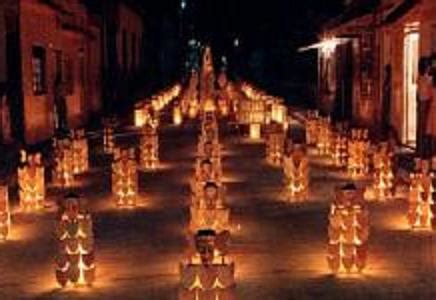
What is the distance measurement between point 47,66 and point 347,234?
17.8m

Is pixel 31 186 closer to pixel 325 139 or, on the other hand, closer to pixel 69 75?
pixel 325 139

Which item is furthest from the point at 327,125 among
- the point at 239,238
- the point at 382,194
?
the point at 239,238

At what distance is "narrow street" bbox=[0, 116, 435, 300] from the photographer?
28.4 ft

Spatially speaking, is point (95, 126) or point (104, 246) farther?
point (95, 126)

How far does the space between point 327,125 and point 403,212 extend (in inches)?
326

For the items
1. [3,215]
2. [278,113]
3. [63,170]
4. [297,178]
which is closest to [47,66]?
[278,113]

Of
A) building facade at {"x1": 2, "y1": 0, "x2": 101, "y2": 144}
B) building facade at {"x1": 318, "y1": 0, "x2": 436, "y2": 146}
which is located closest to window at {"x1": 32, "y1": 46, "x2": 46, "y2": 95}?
building facade at {"x1": 2, "y1": 0, "x2": 101, "y2": 144}

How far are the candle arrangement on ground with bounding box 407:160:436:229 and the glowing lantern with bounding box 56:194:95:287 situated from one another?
15.0 feet

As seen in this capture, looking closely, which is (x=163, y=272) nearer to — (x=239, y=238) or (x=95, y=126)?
(x=239, y=238)

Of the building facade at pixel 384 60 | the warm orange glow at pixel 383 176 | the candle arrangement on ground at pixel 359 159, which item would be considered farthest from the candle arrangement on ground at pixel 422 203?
the building facade at pixel 384 60

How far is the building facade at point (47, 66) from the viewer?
22.2 meters

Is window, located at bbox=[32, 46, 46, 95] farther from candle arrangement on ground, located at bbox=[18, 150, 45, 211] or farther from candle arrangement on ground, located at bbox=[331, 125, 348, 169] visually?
candle arrangement on ground, located at bbox=[18, 150, 45, 211]

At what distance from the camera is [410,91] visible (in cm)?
2123

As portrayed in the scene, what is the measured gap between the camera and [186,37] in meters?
98.8
